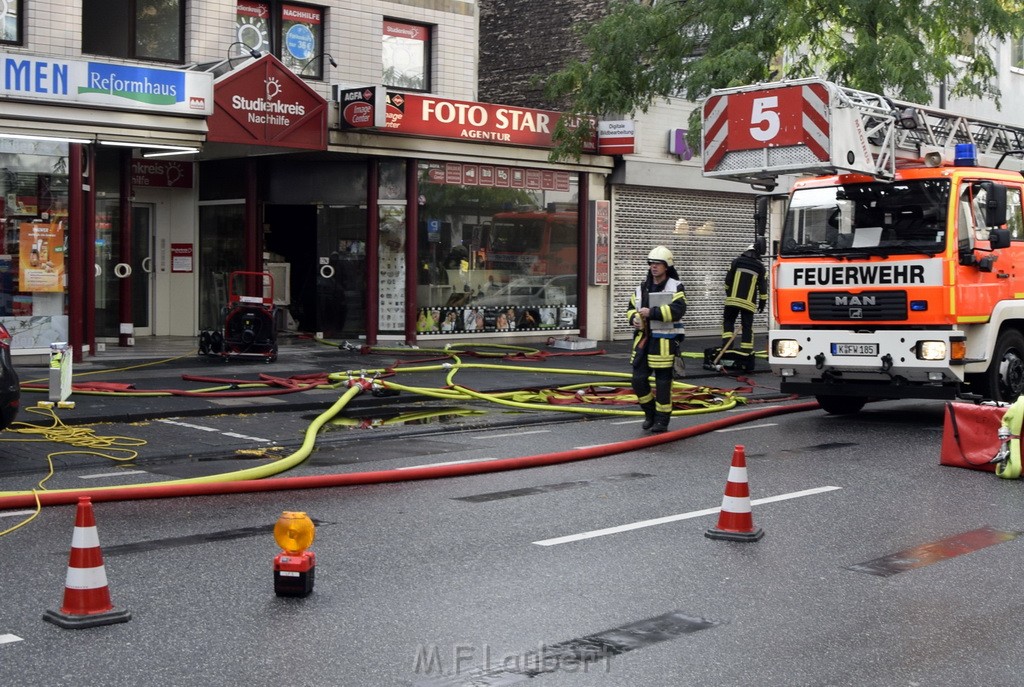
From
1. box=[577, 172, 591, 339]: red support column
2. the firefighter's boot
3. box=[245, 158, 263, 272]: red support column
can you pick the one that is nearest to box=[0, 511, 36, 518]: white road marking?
the firefighter's boot

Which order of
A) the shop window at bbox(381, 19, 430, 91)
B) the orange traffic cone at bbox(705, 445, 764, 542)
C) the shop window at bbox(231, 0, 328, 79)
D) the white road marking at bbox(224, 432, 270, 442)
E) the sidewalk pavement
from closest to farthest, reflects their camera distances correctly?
1. the orange traffic cone at bbox(705, 445, 764, 542)
2. the white road marking at bbox(224, 432, 270, 442)
3. the sidewalk pavement
4. the shop window at bbox(231, 0, 328, 79)
5. the shop window at bbox(381, 19, 430, 91)

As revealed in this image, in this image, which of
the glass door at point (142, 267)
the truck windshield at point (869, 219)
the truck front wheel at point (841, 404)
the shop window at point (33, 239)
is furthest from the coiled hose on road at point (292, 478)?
the glass door at point (142, 267)

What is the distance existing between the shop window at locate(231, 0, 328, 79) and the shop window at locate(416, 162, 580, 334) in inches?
101

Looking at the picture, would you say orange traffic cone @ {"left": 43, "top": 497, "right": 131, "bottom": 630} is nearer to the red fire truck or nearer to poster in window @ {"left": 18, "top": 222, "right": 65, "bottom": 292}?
poster in window @ {"left": 18, "top": 222, "right": 65, "bottom": 292}

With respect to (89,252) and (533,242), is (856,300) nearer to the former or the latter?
(89,252)

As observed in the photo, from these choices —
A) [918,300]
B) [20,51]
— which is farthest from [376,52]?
[918,300]

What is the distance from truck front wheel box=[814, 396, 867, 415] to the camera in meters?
14.5

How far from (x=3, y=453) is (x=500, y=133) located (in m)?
13.1

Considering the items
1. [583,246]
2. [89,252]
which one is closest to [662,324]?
[89,252]

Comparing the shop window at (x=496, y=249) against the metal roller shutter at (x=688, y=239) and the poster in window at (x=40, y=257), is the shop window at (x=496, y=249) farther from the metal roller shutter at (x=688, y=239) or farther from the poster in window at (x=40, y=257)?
the poster in window at (x=40, y=257)

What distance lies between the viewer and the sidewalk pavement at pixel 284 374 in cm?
1398

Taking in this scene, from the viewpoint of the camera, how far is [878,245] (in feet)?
43.5

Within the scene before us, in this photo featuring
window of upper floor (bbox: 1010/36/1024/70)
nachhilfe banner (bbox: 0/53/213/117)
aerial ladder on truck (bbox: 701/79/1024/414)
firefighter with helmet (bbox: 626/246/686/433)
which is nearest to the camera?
firefighter with helmet (bbox: 626/246/686/433)

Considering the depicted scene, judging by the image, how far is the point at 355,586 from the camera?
21.6 feet
